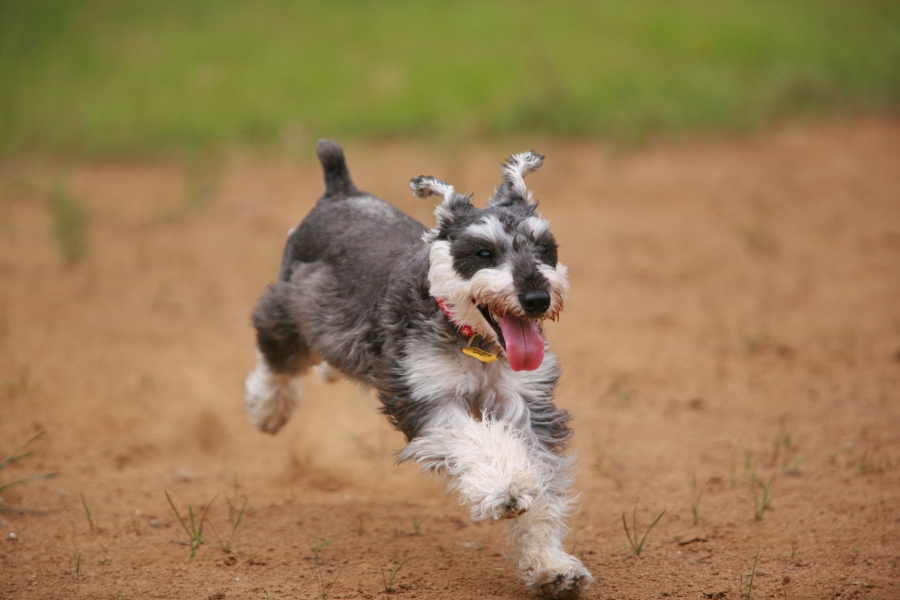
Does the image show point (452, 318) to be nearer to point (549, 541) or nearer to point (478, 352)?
point (478, 352)

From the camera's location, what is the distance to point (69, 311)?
8.80 metres

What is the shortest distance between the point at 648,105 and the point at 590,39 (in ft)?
9.71

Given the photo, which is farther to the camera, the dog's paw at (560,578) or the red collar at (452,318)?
the red collar at (452,318)

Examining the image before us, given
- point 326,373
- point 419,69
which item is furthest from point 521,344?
point 419,69

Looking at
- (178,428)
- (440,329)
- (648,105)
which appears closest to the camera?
(440,329)

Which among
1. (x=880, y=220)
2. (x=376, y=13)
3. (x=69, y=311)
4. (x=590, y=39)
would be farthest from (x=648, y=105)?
(x=69, y=311)

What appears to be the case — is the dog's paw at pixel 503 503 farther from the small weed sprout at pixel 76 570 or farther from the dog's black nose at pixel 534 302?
the small weed sprout at pixel 76 570

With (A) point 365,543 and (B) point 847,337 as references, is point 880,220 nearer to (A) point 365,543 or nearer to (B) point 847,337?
(B) point 847,337

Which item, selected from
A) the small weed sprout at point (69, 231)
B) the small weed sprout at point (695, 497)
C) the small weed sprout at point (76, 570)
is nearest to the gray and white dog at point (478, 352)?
the small weed sprout at point (695, 497)

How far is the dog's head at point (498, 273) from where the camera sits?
397cm

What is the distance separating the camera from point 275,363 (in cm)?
610

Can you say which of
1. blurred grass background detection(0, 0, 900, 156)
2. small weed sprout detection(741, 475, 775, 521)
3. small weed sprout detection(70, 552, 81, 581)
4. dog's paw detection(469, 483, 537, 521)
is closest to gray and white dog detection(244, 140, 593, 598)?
dog's paw detection(469, 483, 537, 521)

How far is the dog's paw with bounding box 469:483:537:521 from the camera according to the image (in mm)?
3871

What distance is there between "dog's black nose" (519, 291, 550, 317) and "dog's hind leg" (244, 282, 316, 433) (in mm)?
2198
